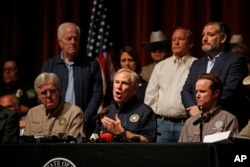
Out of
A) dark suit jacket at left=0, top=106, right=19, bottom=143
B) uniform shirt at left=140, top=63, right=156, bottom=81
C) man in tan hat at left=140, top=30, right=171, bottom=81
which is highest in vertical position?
man in tan hat at left=140, top=30, right=171, bottom=81

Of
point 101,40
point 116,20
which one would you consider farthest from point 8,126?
point 116,20

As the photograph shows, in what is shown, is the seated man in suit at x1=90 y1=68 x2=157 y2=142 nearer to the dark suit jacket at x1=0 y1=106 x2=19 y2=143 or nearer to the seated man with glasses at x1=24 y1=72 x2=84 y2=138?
the seated man with glasses at x1=24 y1=72 x2=84 y2=138

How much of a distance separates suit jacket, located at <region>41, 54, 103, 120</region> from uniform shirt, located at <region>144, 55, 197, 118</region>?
445 millimetres

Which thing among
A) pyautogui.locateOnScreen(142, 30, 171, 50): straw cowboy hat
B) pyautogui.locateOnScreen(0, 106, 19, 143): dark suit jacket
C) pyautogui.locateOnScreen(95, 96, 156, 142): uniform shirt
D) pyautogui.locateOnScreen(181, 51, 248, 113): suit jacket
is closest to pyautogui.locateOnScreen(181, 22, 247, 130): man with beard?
pyautogui.locateOnScreen(181, 51, 248, 113): suit jacket

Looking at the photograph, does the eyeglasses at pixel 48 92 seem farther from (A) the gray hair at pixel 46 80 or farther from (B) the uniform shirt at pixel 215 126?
(B) the uniform shirt at pixel 215 126

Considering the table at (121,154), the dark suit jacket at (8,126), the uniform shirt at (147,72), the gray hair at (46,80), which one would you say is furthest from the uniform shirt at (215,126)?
the uniform shirt at (147,72)

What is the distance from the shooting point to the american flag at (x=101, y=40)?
6.48 metres

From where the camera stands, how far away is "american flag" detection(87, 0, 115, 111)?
648 cm

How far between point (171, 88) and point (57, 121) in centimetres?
104

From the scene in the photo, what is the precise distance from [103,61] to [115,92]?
5.61ft

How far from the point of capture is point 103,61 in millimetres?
6461

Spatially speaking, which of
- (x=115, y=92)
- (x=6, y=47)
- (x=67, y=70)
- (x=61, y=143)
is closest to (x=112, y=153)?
(x=61, y=143)

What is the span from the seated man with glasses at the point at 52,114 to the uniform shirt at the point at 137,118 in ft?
0.80

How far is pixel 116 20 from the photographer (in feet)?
22.7
